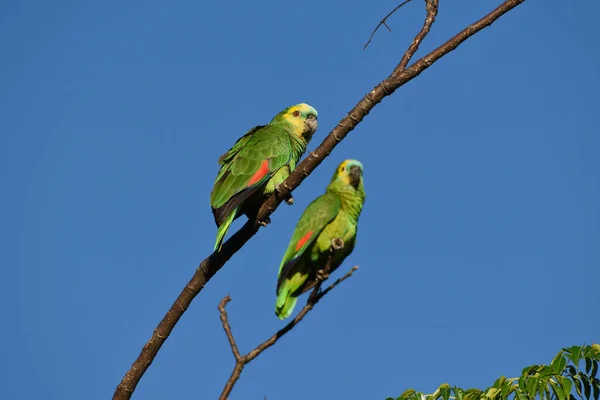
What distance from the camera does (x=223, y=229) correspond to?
4.86m

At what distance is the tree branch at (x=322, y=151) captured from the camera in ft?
13.4

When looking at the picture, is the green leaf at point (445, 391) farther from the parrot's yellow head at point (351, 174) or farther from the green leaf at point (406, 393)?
the parrot's yellow head at point (351, 174)

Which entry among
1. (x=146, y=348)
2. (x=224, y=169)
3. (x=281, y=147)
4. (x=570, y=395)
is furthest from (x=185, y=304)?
(x=570, y=395)

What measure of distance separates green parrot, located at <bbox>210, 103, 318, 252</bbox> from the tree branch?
420mm

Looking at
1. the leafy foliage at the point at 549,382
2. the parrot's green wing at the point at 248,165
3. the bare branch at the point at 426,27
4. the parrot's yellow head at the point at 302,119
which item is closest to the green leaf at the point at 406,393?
the leafy foliage at the point at 549,382

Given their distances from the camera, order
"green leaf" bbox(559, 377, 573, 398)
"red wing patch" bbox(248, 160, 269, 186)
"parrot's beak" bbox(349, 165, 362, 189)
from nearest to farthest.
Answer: "green leaf" bbox(559, 377, 573, 398), "parrot's beak" bbox(349, 165, 362, 189), "red wing patch" bbox(248, 160, 269, 186)

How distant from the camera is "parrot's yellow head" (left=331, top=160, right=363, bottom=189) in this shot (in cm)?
432

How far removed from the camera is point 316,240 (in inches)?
155

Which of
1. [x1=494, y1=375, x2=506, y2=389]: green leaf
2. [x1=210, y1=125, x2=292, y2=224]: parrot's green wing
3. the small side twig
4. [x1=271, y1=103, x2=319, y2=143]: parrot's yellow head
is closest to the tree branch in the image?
[x1=210, y1=125, x2=292, y2=224]: parrot's green wing

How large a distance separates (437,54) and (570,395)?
2.08m

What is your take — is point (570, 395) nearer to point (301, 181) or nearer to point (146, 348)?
point (301, 181)

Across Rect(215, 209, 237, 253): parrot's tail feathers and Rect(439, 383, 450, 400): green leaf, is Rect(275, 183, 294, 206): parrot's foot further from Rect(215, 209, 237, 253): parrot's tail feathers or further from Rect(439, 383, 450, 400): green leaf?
Rect(439, 383, 450, 400): green leaf

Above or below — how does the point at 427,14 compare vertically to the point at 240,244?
above

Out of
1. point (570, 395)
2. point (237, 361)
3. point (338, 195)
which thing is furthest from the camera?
point (338, 195)
